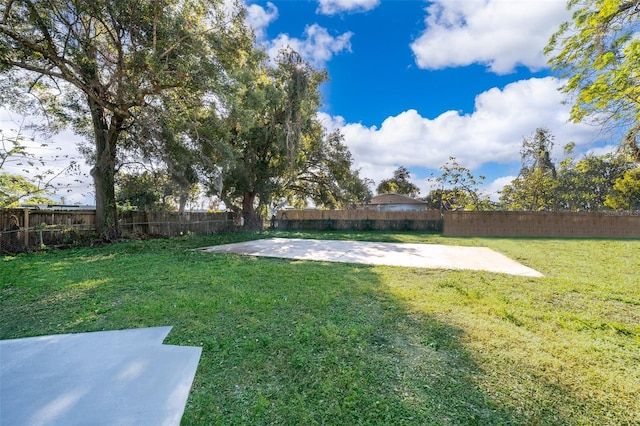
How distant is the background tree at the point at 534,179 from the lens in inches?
652

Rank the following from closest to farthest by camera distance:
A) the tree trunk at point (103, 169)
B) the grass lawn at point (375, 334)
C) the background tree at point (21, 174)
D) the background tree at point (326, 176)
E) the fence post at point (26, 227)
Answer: the grass lawn at point (375, 334)
the fence post at point (26, 227)
the background tree at point (21, 174)
the tree trunk at point (103, 169)
the background tree at point (326, 176)

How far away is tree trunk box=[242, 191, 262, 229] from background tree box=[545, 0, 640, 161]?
492 inches

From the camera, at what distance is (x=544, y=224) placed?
12.5 metres

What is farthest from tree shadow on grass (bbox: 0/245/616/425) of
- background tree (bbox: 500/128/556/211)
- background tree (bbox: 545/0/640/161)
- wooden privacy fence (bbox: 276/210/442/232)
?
background tree (bbox: 500/128/556/211)

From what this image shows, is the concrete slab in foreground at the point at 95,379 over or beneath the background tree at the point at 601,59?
beneath

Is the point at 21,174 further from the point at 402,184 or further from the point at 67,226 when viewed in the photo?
the point at 402,184

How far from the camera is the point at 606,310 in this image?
311cm

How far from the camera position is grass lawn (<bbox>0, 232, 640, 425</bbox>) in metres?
1.61

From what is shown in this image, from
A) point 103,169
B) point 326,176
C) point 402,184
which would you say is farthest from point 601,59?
point 402,184

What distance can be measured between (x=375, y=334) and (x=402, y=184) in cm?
3067

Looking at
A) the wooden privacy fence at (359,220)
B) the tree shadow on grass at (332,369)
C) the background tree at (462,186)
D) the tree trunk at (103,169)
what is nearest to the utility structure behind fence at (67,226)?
the tree trunk at (103,169)

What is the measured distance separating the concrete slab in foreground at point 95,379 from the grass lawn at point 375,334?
0.15m

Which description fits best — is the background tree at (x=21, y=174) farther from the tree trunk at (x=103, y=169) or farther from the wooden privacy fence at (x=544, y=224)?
the wooden privacy fence at (x=544, y=224)

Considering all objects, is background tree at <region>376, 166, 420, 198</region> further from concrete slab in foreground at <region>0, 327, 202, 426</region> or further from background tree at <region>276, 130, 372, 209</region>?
concrete slab in foreground at <region>0, 327, 202, 426</region>
